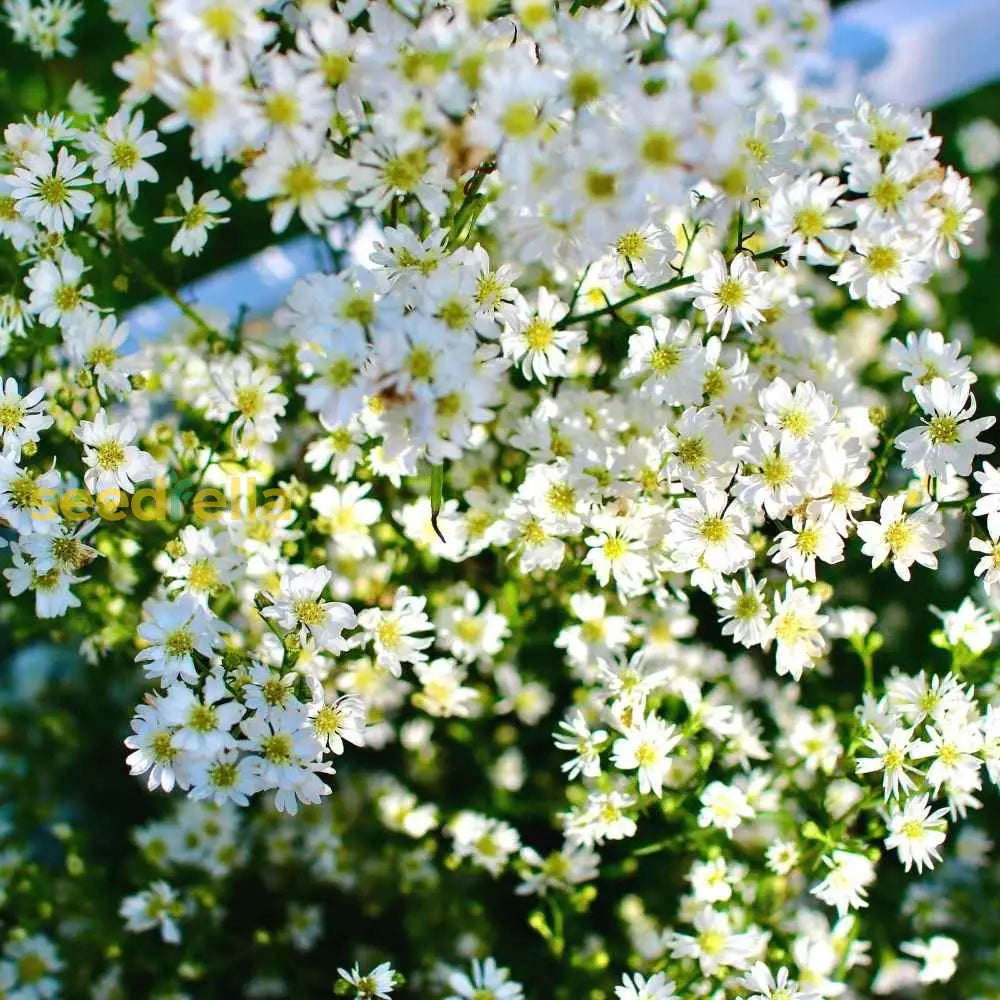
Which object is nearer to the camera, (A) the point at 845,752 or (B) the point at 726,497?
(B) the point at 726,497

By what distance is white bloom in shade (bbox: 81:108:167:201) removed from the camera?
1292 mm

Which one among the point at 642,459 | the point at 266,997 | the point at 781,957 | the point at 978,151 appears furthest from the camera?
the point at 978,151

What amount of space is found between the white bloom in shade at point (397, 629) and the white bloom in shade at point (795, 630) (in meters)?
0.46

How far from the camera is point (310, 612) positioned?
1.29 metres

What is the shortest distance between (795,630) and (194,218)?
0.96 metres

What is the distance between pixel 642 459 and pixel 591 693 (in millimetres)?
412

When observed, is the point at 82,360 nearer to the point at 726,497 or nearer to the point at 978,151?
the point at 726,497

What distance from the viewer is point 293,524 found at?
1597mm

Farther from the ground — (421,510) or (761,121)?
(761,121)

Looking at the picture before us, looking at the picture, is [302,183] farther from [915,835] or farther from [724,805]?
[915,835]

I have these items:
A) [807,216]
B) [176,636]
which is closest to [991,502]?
[807,216]

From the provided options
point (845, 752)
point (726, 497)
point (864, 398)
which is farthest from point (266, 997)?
point (864, 398)

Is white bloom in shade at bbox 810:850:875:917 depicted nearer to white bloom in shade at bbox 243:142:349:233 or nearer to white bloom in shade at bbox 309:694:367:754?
white bloom in shade at bbox 309:694:367:754

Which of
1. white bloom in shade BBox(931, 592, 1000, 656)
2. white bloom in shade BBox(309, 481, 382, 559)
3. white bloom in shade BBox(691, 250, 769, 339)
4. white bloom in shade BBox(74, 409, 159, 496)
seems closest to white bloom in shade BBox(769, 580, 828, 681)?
white bloom in shade BBox(931, 592, 1000, 656)
